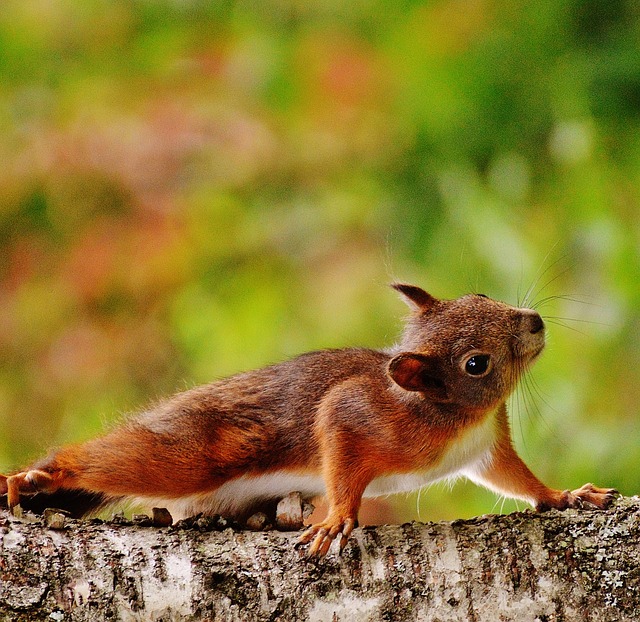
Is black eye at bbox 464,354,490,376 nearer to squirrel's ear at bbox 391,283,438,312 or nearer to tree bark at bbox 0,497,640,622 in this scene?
squirrel's ear at bbox 391,283,438,312

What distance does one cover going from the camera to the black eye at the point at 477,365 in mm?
2086

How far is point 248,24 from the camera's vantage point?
164 inches

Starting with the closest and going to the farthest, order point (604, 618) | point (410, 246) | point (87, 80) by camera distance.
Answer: point (604, 618) < point (410, 246) < point (87, 80)

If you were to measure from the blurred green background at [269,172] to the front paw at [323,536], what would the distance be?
1.70 metres

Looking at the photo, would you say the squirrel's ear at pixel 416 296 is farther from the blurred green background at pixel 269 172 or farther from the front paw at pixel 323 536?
the blurred green background at pixel 269 172

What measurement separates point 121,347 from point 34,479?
2.40m

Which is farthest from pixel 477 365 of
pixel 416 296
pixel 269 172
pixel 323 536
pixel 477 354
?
pixel 269 172

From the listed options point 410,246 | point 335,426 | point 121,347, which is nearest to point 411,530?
point 335,426

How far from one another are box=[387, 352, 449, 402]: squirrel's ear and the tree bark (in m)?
0.40

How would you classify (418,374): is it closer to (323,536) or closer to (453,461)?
(453,461)

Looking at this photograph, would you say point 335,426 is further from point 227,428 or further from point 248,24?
point 248,24

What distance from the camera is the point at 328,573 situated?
1629 mm

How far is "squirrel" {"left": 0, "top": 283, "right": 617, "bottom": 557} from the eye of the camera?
1.92 metres

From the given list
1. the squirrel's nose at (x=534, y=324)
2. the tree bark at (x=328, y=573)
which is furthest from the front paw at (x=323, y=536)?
the squirrel's nose at (x=534, y=324)
